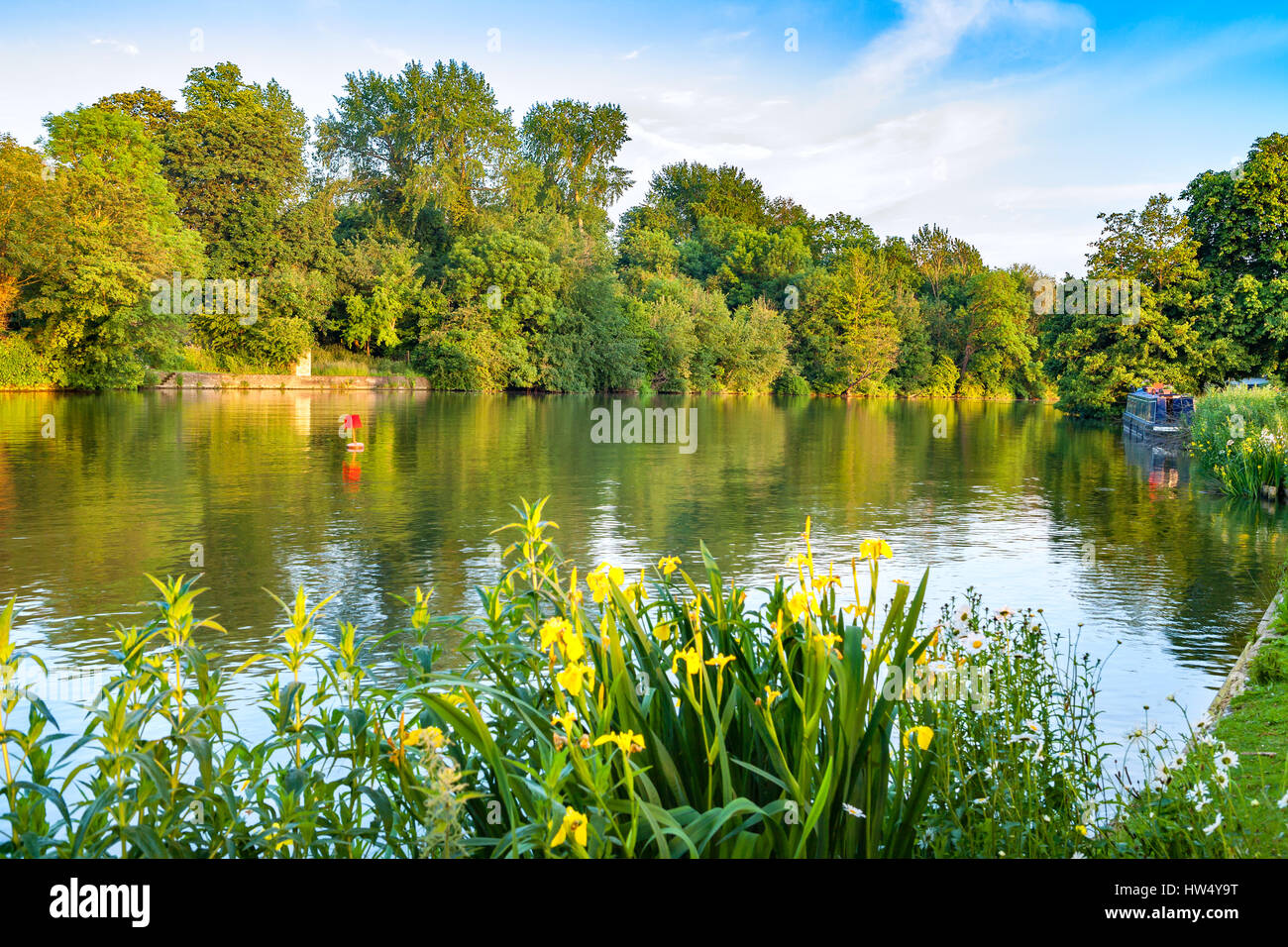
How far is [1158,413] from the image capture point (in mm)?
30141

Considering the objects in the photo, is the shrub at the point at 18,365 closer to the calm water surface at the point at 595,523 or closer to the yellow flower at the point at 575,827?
the calm water surface at the point at 595,523

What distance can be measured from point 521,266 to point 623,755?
2115 inches

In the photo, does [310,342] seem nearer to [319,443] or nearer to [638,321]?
[638,321]

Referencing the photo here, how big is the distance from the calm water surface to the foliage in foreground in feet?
8.92

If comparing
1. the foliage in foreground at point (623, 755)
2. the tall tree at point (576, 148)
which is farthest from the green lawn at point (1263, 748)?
the tall tree at point (576, 148)

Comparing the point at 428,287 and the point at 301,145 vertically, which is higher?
the point at 301,145

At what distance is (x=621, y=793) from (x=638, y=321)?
59.6 meters

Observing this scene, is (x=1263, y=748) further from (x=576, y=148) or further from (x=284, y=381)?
(x=576, y=148)

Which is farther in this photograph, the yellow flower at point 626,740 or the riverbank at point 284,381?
the riverbank at point 284,381

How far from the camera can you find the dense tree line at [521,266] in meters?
38.3

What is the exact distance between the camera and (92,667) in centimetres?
665

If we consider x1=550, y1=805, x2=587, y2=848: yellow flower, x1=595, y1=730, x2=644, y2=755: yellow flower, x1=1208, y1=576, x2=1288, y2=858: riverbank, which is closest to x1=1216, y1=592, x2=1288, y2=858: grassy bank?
x1=1208, y1=576, x2=1288, y2=858: riverbank

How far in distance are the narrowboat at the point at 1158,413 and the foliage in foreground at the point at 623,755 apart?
27516mm

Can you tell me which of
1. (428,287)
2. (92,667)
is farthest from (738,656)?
(428,287)
